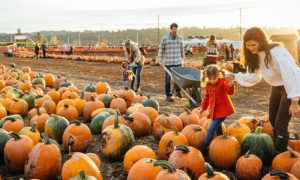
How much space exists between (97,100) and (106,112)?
111 cm

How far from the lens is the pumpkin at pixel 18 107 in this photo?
7.59m

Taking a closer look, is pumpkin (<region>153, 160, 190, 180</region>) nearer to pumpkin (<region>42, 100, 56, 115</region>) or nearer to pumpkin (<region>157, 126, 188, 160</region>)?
pumpkin (<region>157, 126, 188, 160</region>)

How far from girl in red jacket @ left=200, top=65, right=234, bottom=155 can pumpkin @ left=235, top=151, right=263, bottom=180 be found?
68 cm

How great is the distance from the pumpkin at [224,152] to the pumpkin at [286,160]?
0.52m

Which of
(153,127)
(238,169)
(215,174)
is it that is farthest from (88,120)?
(215,174)

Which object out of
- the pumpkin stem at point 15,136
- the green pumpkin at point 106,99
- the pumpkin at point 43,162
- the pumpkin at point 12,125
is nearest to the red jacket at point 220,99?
the pumpkin at point 43,162

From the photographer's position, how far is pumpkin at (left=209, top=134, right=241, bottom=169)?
482 cm

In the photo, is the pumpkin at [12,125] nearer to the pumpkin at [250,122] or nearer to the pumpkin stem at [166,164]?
the pumpkin stem at [166,164]

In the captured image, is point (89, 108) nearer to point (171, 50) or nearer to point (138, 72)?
point (171, 50)

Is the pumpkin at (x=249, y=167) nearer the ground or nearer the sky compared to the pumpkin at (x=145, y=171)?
nearer the ground

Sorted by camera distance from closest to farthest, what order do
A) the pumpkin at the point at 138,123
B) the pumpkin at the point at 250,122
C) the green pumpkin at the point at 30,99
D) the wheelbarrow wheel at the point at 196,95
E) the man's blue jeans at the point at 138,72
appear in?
the pumpkin at the point at 250,122 → the pumpkin at the point at 138,123 → the green pumpkin at the point at 30,99 → the wheelbarrow wheel at the point at 196,95 → the man's blue jeans at the point at 138,72

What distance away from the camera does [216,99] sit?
207 inches

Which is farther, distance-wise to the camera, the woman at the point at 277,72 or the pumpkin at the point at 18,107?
the pumpkin at the point at 18,107

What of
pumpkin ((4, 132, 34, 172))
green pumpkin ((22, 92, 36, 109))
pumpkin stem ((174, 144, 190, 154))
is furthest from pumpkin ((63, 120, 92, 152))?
green pumpkin ((22, 92, 36, 109))
